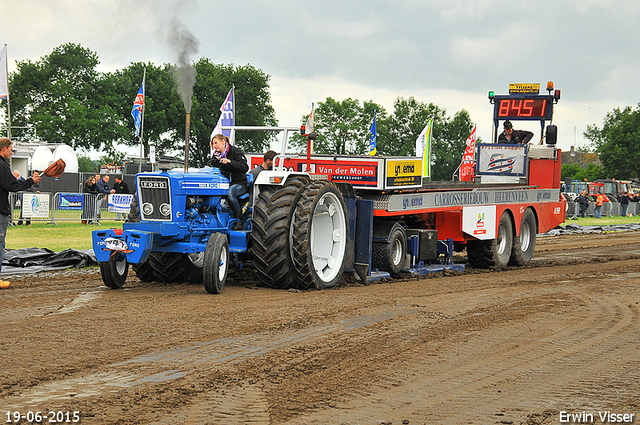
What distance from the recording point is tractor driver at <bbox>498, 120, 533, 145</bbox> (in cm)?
1591

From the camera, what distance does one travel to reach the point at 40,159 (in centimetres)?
3309

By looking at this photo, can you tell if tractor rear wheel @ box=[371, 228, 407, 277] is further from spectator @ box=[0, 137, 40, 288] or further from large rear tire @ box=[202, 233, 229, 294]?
spectator @ box=[0, 137, 40, 288]

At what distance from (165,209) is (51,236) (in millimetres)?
9837

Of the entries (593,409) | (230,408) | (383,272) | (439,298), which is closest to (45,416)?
(230,408)

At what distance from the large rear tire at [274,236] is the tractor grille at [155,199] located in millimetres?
1063

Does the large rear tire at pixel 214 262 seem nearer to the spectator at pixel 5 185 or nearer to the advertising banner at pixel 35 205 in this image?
the spectator at pixel 5 185

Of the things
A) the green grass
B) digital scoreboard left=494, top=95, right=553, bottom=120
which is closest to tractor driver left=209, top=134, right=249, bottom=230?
the green grass

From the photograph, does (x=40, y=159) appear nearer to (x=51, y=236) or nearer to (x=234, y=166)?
(x=51, y=236)

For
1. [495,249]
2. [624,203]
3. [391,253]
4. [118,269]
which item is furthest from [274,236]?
[624,203]

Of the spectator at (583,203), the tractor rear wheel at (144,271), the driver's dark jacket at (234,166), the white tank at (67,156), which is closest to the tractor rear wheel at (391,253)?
the driver's dark jacket at (234,166)

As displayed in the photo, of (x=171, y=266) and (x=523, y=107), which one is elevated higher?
(x=523, y=107)

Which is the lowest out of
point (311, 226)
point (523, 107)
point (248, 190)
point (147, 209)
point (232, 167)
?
point (311, 226)

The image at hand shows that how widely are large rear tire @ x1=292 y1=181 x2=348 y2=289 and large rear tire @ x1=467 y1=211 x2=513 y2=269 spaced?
432 cm

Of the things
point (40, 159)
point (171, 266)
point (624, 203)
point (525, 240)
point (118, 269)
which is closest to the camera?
point (118, 269)
